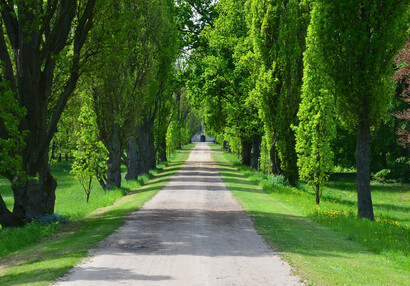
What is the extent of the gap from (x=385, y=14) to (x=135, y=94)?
15.2 meters

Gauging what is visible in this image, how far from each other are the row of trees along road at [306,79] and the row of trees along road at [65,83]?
624cm

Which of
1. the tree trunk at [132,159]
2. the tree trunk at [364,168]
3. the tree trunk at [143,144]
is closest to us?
the tree trunk at [364,168]

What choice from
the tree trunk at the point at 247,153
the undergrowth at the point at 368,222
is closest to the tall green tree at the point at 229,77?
the tree trunk at the point at 247,153

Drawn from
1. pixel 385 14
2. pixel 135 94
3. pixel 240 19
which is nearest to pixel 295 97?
pixel 135 94

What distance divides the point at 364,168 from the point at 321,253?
6200 mm

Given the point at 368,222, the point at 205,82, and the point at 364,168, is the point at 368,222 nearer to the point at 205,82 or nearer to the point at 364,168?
the point at 364,168

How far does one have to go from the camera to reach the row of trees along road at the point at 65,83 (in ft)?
43.0

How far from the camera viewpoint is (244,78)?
3459 centimetres

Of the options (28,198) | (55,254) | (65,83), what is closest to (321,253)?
(55,254)

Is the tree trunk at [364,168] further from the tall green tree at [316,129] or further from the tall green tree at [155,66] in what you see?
the tall green tree at [155,66]

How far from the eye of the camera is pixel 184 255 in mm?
8922

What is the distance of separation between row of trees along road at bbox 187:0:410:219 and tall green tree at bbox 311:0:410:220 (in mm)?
32

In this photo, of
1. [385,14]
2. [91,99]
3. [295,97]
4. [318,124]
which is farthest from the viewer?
[295,97]

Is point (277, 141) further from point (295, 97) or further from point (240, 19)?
point (240, 19)
